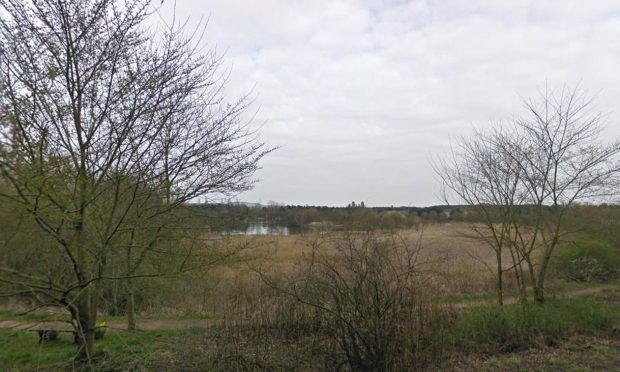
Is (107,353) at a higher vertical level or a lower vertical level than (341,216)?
lower

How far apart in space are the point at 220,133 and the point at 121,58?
1.64 m

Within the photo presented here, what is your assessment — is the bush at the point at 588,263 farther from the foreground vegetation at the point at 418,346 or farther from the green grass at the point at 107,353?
the green grass at the point at 107,353

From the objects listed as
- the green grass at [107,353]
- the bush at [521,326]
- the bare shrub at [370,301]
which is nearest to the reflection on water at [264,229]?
the green grass at [107,353]

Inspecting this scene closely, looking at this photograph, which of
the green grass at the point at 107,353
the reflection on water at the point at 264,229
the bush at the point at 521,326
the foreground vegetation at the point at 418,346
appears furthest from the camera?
the reflection on water at the point at 264,229

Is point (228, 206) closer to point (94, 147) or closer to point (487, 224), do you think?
point (94, 147)

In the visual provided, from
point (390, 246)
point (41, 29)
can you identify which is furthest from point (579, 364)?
point (41, 29)

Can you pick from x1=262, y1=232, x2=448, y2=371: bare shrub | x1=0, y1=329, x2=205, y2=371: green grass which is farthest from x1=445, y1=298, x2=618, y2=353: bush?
x1=0, y1=329, x2=205, y2=371: green grass

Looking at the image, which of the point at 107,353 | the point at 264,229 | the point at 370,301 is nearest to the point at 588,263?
the point at 264,229

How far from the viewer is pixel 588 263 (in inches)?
604

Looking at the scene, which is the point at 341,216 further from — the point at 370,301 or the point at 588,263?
the point at 588,263

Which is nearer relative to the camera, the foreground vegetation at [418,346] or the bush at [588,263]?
the foreground vegetation at [418,346]

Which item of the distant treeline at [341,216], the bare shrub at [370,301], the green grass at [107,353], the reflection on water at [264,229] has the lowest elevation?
the green grass at [107,353]

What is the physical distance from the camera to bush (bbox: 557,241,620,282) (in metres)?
15.0

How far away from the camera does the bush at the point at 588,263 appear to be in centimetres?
1498
